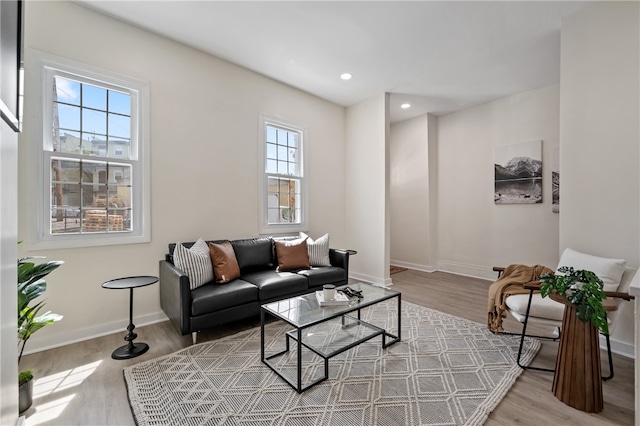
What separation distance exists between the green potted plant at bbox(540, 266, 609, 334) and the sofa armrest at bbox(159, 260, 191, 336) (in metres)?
2.68

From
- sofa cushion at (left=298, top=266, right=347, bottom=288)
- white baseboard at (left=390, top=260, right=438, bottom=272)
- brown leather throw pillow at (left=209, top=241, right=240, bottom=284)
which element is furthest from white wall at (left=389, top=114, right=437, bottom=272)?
brown leather throw pillow at (left=209, top=241, right=240, bottom=284)

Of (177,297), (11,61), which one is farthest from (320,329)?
(11,61)

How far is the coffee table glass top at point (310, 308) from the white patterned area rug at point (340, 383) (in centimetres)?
35

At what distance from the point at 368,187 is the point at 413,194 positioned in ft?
4.83

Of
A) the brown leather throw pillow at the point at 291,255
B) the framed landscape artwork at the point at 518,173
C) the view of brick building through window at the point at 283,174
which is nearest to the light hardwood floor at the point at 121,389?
the brown leather throw pillow at the point at 291,255

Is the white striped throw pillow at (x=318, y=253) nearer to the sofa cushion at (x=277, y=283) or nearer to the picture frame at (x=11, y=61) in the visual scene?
the sofa cushion at (x=277, y=283)

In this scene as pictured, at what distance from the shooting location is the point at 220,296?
256cm

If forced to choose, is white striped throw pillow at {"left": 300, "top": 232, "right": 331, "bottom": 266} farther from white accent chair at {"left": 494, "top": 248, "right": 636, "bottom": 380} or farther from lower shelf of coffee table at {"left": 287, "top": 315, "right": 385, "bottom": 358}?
white accent chair at {"left": 494, "top": 248, "right": 636, "bottom": 380}

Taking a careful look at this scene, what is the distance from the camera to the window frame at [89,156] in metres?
2.43

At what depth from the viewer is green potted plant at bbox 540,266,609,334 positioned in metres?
1.66

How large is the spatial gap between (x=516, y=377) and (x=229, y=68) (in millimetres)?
4266

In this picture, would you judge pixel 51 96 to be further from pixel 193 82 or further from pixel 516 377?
pixel 516 377

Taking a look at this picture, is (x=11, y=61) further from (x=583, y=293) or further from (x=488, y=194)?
(x=488, y=194)

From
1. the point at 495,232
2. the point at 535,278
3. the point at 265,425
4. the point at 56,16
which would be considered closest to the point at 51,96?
the point at 56,16
